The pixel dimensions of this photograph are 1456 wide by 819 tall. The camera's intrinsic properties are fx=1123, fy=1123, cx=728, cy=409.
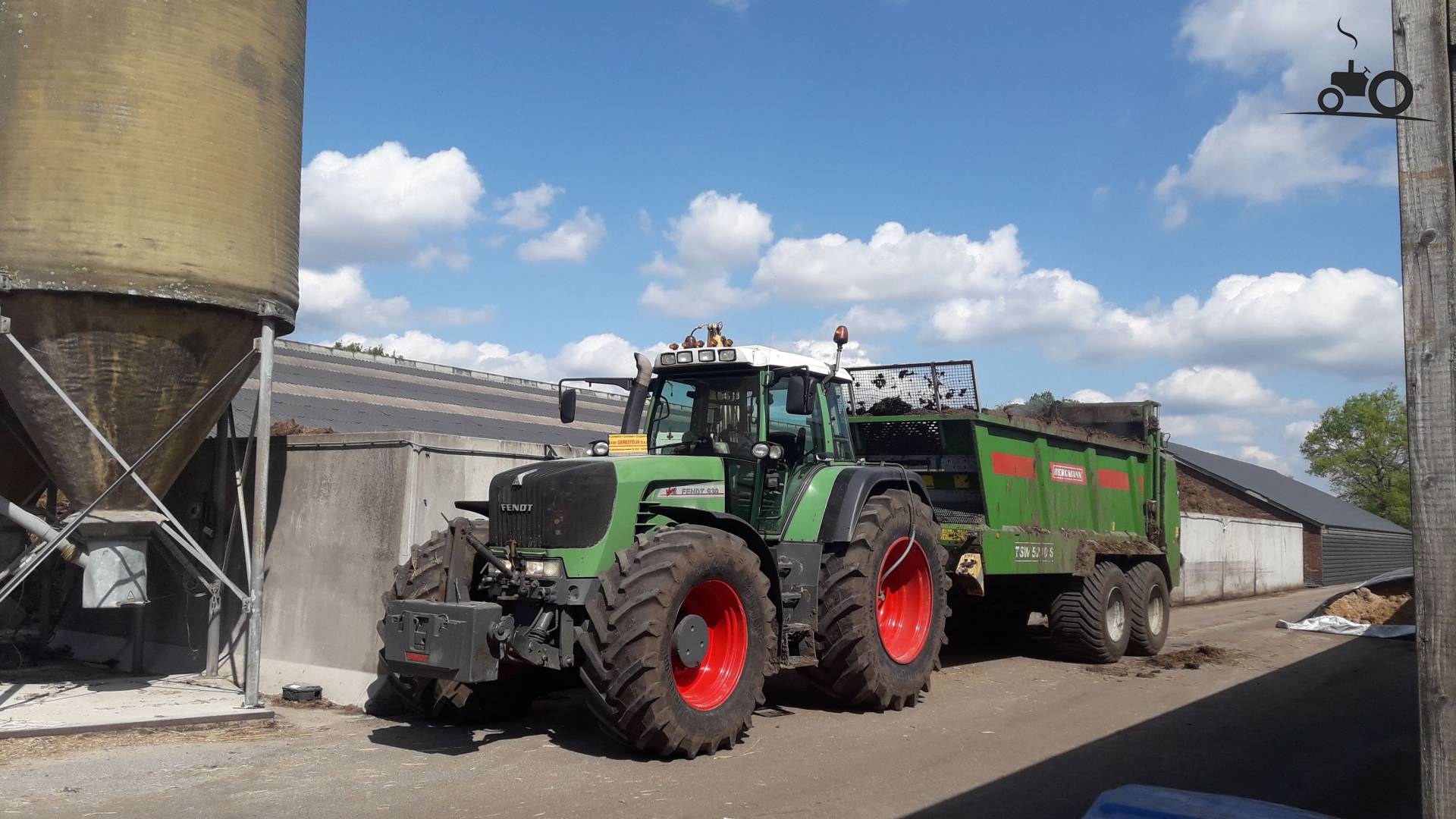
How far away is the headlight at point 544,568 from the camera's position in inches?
283

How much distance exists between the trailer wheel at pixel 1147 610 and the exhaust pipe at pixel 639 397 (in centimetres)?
651

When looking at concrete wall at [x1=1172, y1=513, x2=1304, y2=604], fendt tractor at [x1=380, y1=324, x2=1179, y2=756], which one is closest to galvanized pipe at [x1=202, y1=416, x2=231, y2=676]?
fendt tractor at [x1=380, y1=324, x2=1179, y2=756]

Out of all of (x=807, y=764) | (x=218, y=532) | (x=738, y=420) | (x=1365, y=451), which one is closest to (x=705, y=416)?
(x=738, y=420)

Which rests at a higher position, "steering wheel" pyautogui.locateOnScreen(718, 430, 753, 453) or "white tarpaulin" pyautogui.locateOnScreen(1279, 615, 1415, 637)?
"steering wheel" pyautogui.locateOnScreen(718, 430, 753, 453)

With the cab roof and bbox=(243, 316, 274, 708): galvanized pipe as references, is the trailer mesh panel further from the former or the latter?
bbox=(243, 316, 274, 708): galvanized pipe

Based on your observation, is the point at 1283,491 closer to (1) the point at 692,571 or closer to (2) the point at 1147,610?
(2) the point at 1147,610

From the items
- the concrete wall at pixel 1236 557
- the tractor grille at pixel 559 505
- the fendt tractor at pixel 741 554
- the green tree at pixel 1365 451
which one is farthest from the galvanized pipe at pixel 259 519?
the green tree at pixel 1365 451

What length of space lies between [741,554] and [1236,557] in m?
22.9

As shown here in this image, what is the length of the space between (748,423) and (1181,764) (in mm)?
3754

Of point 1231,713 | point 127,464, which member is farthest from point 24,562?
point 1231,713

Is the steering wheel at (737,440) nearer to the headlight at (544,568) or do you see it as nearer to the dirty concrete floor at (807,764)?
the headlight at (544,568)

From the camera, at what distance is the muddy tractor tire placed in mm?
7426

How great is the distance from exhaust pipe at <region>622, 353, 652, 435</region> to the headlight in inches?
72.5

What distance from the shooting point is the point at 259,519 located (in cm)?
873
